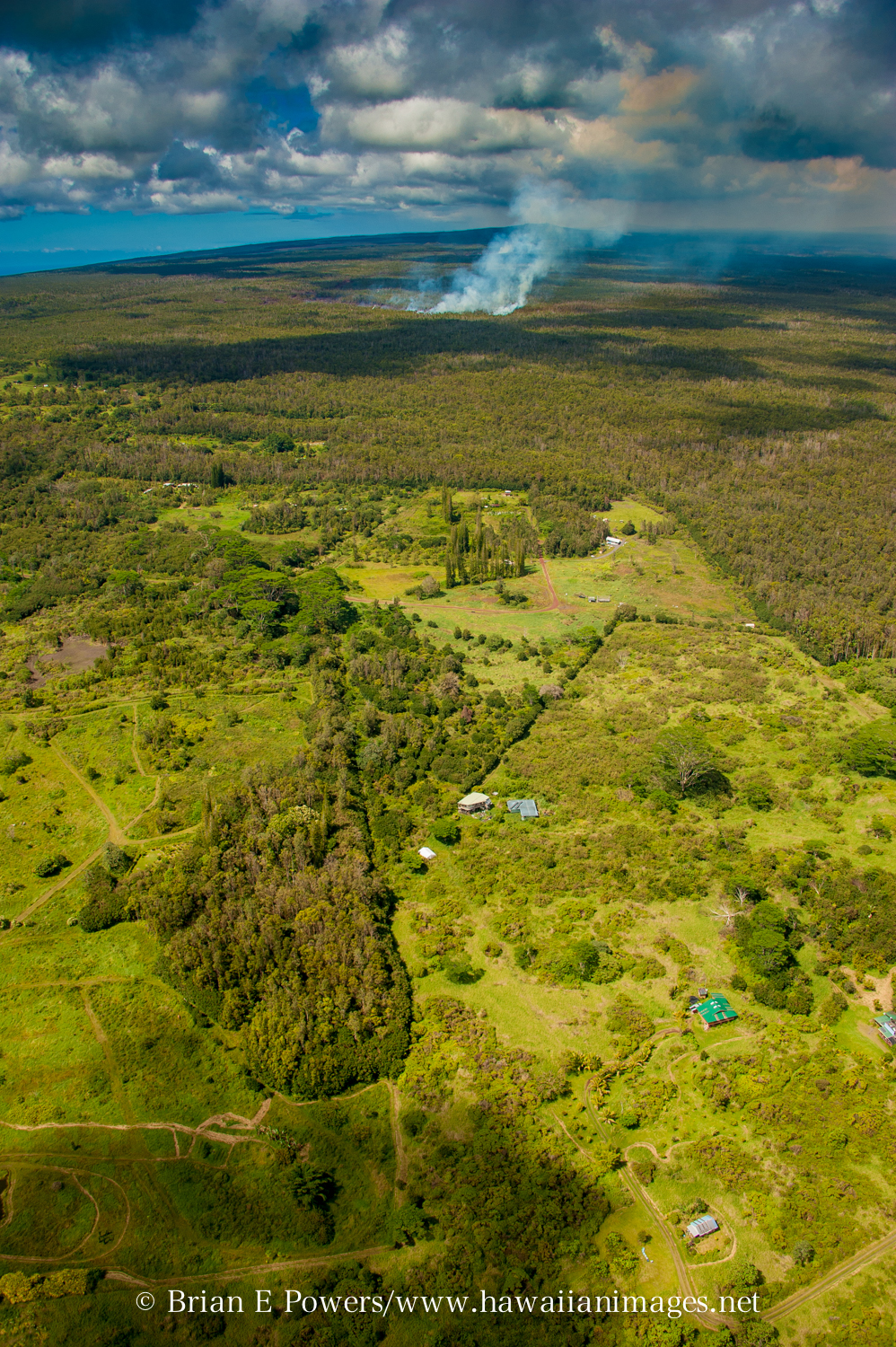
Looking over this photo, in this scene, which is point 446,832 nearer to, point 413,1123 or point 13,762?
point 413,1123

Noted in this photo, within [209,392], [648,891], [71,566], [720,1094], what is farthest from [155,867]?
[209,392]

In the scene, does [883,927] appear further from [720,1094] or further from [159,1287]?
[159,1287]

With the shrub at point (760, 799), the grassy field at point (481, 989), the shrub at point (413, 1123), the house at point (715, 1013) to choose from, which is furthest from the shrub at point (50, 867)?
the shrub at point (760, 799)

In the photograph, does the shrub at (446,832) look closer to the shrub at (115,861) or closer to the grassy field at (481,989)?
the grassy field at (481,989)

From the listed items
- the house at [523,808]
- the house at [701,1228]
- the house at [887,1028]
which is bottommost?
the house at [701,1228]

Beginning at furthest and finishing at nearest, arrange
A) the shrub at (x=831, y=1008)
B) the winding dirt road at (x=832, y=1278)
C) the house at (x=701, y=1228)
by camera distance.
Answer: the shrub at (x=831, y=1008)
the house at (x=701, y=1228)
the winding dirt road at (x=832, y=1278)

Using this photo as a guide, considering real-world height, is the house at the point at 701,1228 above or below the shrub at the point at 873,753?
below

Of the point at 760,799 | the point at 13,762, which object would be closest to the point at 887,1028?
the point at 760,799
